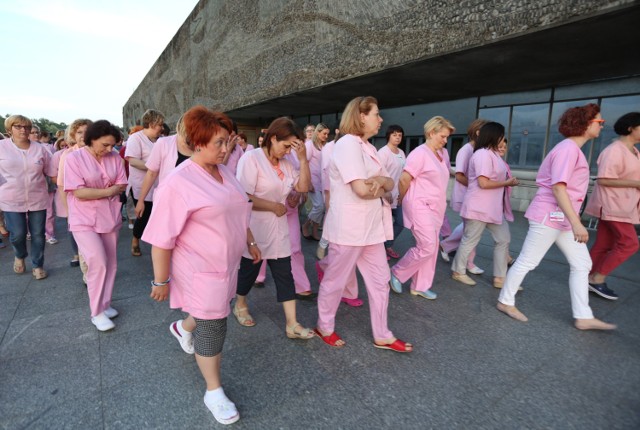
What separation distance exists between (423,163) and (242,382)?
100 inches

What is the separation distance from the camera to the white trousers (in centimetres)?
310

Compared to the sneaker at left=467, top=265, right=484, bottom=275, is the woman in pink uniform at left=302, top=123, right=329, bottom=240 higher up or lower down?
higher up

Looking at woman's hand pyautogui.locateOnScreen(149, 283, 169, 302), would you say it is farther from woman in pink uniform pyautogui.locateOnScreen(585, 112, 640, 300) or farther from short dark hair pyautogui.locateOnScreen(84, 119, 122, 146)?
woman in pink uniform pyautogui.locateOnScreen(585, 112, 640, 300)

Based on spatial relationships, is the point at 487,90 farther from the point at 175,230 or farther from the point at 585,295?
the point at 175,230

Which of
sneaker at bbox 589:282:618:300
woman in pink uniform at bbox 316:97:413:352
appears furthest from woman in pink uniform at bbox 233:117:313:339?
sneaker at bbox 589:282:618:300

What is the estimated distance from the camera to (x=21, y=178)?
4.14 metres

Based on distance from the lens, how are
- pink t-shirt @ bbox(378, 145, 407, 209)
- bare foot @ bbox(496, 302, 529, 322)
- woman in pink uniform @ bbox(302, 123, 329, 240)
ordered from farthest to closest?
woman in pink uniform @ bbox(302, 123, 329, 240) → pink t-shirt @ bbox(378, 145, 407, 209) → bare foot @ bbox(496, 302, 529, 322)

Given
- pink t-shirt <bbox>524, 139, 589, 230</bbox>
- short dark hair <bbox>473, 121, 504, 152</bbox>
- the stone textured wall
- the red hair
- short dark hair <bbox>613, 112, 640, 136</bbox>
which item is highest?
the stone textured wall

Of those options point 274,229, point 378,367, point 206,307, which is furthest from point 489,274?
point 206,307

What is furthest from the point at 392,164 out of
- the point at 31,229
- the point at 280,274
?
the point at 31,229

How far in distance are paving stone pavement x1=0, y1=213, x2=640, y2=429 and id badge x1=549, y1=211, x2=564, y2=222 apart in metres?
1.00

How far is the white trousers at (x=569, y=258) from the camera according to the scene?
310 cm

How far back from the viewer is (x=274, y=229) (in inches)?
113

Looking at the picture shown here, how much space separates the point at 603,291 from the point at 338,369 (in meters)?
3.29
